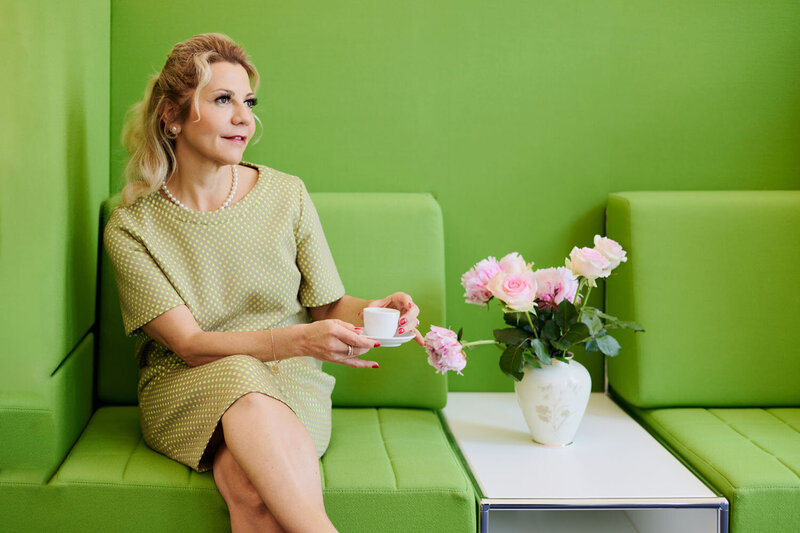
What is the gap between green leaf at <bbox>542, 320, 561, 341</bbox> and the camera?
6.45ft

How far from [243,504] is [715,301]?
1380 mm

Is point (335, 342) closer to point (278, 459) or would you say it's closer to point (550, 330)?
point (278, 459)

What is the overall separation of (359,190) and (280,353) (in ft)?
2.60

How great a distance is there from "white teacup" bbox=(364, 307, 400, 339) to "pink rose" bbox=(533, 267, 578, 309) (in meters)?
0.44

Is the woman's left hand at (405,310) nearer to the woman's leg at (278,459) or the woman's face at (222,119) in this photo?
the woman's leg at (278,459)

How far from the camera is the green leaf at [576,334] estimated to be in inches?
76.6

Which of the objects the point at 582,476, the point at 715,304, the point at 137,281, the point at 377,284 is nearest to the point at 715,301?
the point at 715,304

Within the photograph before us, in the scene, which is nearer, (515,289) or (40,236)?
(40,236)

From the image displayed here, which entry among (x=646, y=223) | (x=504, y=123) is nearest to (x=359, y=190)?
(x=504, y=123)

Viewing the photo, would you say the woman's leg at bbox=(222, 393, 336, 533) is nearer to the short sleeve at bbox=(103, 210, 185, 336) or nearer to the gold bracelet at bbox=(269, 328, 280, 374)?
the gold bracelet at bbox=(269, 328, 280, 374)

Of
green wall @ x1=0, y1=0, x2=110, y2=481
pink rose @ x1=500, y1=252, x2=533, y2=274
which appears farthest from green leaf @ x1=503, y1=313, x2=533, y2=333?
green wall @ x1=0, y1=0, x2=110, y2=481

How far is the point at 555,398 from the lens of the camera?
1.98m

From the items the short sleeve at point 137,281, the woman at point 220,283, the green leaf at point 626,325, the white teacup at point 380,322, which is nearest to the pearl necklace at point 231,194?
the woman at point 220,283

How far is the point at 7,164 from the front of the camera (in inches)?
64.7
